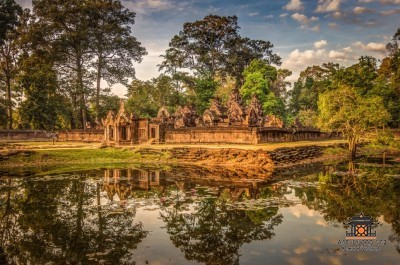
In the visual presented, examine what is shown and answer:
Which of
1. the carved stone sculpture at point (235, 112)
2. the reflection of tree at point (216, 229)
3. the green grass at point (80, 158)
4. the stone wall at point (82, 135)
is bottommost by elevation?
the reflection of tree at point (216, 229)

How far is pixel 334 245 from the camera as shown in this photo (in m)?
9.43

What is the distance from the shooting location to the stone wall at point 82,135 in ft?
148

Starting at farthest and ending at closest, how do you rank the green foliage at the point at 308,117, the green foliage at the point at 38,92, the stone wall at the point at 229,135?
the green foliage at the point at 308,117 < the green foliage at the point at 38,92 < the stone wall at the point at 229,135

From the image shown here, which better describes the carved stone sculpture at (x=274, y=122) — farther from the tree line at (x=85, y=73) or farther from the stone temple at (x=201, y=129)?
the tree line at (x=85, y=73)

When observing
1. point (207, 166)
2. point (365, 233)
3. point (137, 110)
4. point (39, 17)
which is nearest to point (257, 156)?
point (207, 166)

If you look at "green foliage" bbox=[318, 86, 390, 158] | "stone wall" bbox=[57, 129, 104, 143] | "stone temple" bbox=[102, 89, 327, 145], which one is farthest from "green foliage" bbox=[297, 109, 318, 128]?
"stone wall" bbox=[57, 129, 104, 143]

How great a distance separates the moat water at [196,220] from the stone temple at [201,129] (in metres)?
14.0

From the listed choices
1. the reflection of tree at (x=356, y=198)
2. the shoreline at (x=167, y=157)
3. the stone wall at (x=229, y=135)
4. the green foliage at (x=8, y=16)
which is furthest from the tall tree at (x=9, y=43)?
the reflection of tree at (x=356, y=198)

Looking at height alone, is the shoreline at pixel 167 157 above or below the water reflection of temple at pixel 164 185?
above

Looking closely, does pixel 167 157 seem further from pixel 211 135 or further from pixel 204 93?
pixel 204 93

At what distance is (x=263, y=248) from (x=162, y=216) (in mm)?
4422

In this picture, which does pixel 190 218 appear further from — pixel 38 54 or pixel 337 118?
pixel 38 54

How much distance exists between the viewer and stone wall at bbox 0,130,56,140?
48.0 metres

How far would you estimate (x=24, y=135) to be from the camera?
50.2 m
